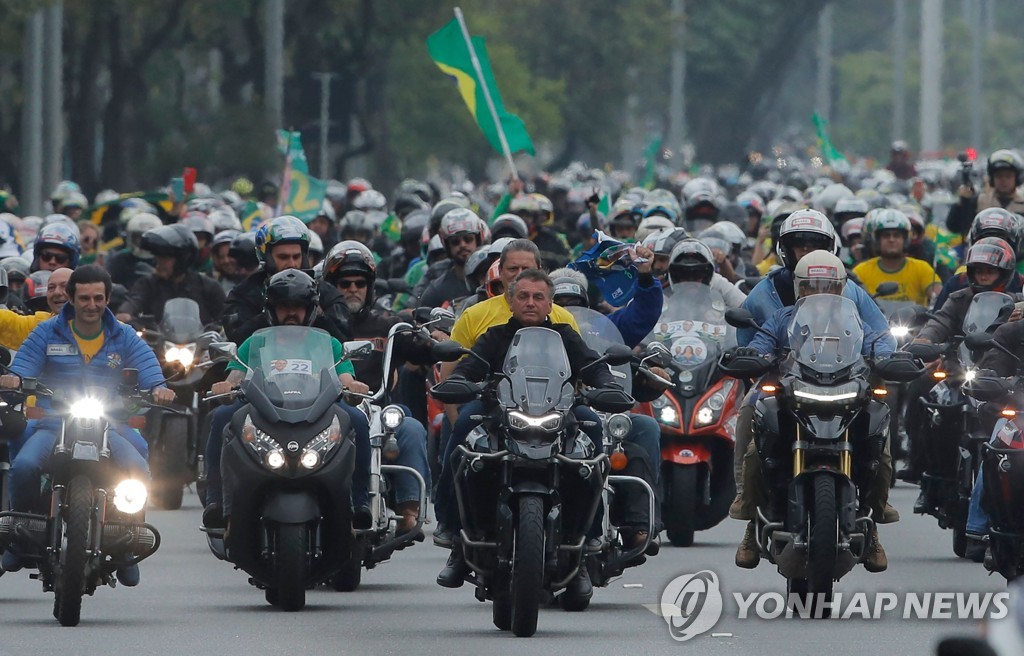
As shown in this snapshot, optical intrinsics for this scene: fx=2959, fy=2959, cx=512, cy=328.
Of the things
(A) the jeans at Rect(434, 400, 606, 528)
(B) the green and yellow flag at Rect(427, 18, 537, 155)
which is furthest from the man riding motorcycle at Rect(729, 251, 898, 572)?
(B) the green and yellow flag at Rect(427, 18, 537, 155)

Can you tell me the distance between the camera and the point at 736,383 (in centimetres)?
1596

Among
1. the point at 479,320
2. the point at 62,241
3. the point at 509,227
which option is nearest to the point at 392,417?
the point at 479,320

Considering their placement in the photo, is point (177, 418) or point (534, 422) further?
point (177, 418)

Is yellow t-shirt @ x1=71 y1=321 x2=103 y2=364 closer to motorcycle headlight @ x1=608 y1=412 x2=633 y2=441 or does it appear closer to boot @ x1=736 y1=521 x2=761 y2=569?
motorcycle headlight @ x1=608 y1=412 x2=633 y2=441

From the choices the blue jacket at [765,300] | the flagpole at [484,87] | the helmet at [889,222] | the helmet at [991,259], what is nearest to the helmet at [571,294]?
the blue jacket at [765,300]

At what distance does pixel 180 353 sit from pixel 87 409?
20.4ft

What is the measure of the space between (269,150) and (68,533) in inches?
1330

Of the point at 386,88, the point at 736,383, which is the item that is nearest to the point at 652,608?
the point at 736,383

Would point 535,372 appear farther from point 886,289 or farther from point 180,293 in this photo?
point 180,293

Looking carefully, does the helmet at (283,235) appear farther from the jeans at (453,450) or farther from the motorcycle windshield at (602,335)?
the jeans at (453,450)

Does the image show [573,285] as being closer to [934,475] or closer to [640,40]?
[934,475]

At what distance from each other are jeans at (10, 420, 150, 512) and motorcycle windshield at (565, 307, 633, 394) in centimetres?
234

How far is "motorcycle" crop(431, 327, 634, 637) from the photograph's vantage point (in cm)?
1159

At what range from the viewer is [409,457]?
14.0m
